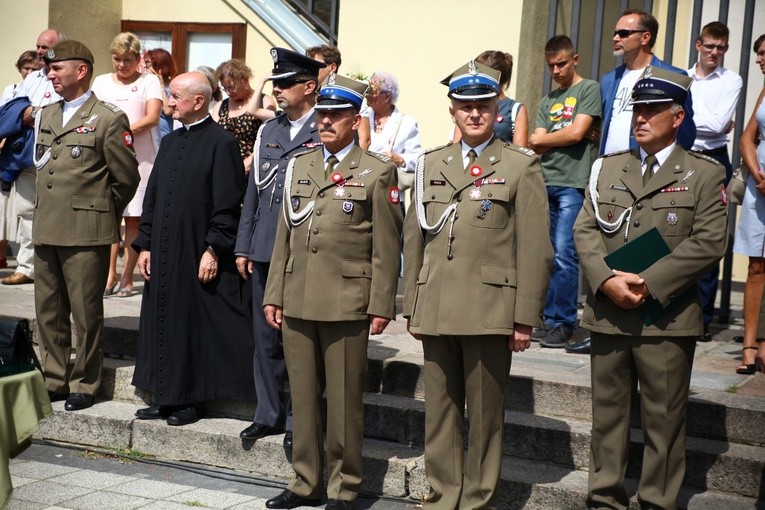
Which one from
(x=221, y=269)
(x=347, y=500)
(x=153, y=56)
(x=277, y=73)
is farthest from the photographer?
(x=153, y=56)

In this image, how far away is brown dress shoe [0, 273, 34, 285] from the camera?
931cm

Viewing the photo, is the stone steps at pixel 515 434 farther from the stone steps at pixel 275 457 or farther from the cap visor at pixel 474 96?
the cap visor at pixel 474 96

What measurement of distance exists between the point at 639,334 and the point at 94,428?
3.45 meters

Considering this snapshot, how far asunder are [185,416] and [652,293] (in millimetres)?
2988

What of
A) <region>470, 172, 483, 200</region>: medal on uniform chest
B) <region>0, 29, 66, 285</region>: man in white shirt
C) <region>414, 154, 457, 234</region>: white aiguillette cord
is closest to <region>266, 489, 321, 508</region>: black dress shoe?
<region>414, 154, 457, 234</region>: white aiguillette cord

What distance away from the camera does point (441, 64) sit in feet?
31.8

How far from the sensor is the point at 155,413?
664 centimetres

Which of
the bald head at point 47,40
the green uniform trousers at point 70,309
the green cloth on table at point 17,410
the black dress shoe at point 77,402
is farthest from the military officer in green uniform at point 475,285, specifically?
the bald head at point 47,40

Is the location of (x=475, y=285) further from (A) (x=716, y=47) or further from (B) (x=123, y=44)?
(B) (x=123, y=44)

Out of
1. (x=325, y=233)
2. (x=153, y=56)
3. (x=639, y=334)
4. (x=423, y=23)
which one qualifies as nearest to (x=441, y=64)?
(x=423, y=23)

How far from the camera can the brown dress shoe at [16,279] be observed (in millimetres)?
9312

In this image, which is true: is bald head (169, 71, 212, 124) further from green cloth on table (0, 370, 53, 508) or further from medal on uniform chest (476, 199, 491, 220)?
green cloth on table (0, 370, 53, 508)

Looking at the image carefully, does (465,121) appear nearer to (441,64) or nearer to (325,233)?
(325,233)

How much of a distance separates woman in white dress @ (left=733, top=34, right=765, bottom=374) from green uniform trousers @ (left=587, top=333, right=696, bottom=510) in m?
2.04
